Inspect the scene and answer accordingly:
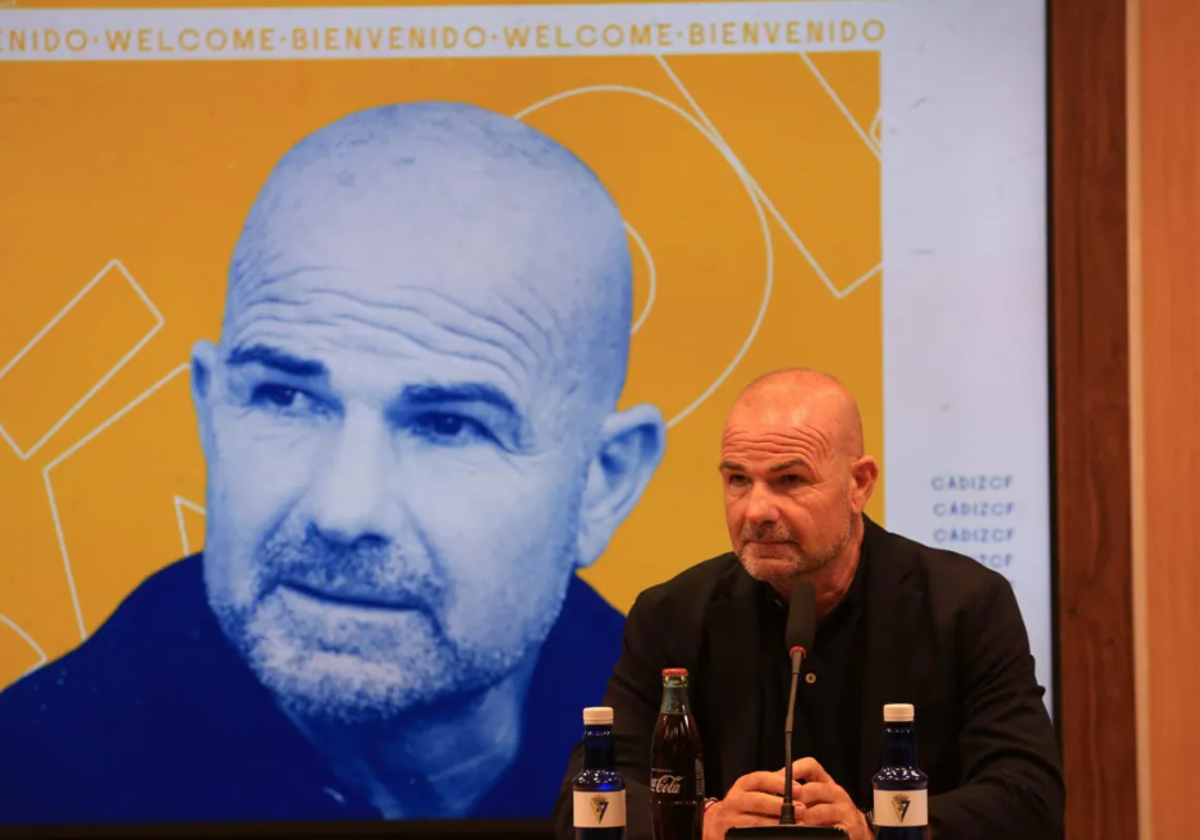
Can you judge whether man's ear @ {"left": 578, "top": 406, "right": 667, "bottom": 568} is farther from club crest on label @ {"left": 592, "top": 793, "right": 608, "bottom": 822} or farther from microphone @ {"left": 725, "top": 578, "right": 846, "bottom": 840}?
club crest on label @ {"left": 592, "top": 793, "right": 608, "bottom": 822}

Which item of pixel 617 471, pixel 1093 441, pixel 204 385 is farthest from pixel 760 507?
pixel 204 385

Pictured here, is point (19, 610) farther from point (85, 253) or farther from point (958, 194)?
point (958, 194)

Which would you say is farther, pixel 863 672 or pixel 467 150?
pixel 467 150

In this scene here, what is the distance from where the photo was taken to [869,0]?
3.18 m

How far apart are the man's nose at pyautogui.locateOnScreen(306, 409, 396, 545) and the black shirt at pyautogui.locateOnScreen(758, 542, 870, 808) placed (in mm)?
1093

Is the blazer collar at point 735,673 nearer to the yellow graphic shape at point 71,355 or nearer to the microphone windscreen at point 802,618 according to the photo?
the microphone windscreen at point 802,618

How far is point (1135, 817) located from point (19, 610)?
2505mm

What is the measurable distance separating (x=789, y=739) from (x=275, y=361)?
5.78 ft

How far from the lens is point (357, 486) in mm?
3111

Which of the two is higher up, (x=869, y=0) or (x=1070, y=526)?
(x=869, y=0)

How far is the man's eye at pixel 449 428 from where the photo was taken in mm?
3121

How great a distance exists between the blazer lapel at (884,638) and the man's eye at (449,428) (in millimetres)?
1068

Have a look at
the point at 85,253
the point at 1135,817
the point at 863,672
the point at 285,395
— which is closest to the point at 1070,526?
the point at 1135,817

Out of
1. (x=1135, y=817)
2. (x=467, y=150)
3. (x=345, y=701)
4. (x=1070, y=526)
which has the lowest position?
(x=1135, y=817)
